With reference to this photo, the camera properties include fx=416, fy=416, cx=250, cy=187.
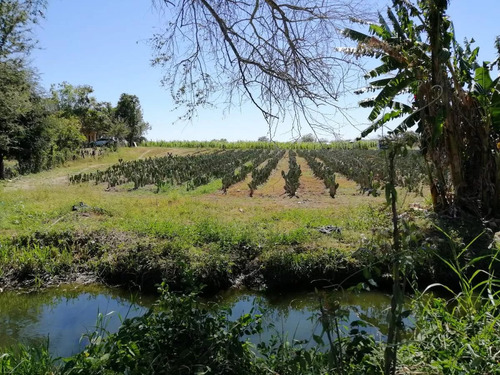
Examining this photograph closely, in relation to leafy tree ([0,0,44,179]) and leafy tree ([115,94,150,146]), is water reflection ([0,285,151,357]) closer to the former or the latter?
leafy tree ([0,0,44,179])

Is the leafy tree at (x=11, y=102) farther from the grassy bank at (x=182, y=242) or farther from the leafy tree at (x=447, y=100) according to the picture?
the leafy tree at (x=447, y=100)

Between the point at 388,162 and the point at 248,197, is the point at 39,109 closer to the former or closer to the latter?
the point at 248,197

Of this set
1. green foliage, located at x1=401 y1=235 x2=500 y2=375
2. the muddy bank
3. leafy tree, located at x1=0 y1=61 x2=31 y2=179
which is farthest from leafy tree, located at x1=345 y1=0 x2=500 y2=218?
leafy tree, located at x1=0 y1=61 x2=31 y2=179

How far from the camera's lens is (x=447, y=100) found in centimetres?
908

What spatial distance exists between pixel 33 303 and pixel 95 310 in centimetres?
113

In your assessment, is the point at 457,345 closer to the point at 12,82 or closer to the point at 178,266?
the point at 178,266

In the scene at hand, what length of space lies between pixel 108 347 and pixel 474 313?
2852 millimetres

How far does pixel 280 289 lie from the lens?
287 inches

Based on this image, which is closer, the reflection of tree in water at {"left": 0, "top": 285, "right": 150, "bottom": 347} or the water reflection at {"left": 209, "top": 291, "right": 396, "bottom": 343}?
the reflection of tree in water at {"left": 0, "top": 285, "right": 150, "bottom": 347}

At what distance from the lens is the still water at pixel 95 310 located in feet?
18.6

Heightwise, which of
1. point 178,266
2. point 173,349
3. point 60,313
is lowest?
point 60,313

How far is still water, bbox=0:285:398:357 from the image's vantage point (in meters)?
5.66

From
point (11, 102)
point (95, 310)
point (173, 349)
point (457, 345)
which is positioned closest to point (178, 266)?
point (95, 310)

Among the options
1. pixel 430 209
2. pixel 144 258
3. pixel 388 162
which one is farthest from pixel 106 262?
pixel 430 209
